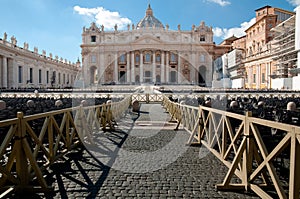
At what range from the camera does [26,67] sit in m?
45.4

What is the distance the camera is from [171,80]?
8031 centimetres

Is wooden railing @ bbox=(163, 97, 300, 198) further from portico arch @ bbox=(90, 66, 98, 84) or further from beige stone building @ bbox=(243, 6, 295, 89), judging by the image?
portico arch @ bbox=(90, 66, 98, 84)

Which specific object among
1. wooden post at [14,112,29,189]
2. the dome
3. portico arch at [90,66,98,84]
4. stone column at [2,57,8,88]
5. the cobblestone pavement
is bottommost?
the cobblestone pavement

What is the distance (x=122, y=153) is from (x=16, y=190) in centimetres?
281

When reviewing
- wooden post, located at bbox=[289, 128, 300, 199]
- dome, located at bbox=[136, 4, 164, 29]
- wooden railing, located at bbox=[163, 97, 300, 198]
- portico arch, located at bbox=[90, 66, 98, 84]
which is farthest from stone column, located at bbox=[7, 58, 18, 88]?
dome, located at bbox=[136, 4, 164, 29]

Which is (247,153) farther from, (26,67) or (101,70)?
(101,70)

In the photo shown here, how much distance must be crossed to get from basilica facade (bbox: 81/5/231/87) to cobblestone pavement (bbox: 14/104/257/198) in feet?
233

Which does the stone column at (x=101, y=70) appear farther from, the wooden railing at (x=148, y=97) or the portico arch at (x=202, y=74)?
the wooden railing at (x=148, y=97)

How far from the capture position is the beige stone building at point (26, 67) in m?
38.6

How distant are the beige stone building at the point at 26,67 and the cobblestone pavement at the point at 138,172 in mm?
35221

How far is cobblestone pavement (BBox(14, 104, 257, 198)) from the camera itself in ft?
13.6

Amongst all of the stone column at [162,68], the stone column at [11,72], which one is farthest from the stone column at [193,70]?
the stone column at [11,72]

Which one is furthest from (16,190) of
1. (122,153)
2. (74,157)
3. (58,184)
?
(122,153)

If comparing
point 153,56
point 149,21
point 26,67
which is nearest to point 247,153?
point 26,67
